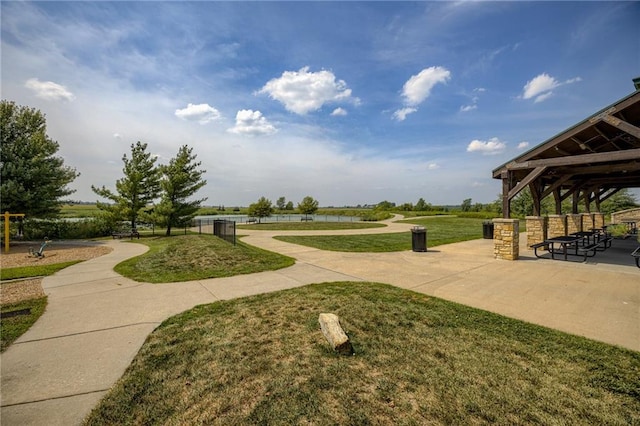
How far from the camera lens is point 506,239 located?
360 inches

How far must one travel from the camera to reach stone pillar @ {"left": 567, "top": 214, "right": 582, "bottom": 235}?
1370 cm

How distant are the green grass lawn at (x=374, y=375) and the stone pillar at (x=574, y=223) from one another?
1358 cm

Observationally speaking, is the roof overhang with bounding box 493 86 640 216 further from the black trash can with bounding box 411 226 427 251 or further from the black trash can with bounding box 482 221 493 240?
the black trash can with bounding box 482 221 493 240

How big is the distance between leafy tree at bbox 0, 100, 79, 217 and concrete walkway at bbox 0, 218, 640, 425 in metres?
8.28

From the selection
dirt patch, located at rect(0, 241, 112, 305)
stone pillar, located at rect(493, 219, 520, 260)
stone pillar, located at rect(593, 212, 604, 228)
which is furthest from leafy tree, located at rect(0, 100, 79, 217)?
stone pillar, located at rect(593, 212, 604, 228)

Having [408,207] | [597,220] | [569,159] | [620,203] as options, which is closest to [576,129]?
[569,159]

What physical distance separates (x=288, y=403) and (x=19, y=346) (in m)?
3.73

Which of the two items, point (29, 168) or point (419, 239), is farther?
point (29, 168)

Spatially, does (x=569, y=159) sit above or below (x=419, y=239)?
above

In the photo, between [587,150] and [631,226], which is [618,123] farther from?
[631,226]

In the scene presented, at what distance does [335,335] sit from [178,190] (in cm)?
1884

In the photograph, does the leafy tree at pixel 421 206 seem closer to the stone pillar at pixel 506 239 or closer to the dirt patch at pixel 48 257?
the stone pillar at pixel 506 239

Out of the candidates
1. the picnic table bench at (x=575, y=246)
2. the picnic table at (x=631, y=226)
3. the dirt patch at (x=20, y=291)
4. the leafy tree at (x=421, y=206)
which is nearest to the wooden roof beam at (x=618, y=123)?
the picnic table bench at (x=575, y=246)

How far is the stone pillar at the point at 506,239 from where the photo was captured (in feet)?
29.7
